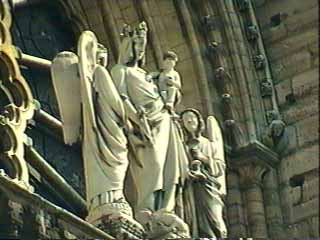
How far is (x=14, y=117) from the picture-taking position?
12.6 metres

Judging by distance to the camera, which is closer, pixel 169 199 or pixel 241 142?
pixel 169 199

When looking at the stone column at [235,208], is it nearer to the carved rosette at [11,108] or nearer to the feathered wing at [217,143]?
the feathered wing at [217,143]

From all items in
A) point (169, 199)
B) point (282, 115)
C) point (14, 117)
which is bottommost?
point (169, 199)

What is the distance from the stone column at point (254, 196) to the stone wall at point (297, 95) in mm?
184

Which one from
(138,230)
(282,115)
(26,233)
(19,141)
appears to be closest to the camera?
(26,233)

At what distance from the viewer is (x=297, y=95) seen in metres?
15.0

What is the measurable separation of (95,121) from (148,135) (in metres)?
0.42

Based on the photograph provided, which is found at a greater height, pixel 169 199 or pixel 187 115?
pixel 187 115

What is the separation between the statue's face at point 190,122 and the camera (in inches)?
513

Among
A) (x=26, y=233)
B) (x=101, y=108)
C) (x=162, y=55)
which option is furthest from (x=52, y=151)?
(x=26, y=233)

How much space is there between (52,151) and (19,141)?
6.60 feet

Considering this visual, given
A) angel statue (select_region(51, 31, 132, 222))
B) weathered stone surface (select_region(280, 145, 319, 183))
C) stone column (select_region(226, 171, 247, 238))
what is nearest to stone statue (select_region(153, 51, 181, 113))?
angel statue (select_region(51, 31, 132, 222))

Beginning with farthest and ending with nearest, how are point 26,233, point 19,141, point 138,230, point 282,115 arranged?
1. point 282,115
2. point 19,141
3. point 138,230
4. point 26,233

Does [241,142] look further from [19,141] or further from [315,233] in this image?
[19,141]
